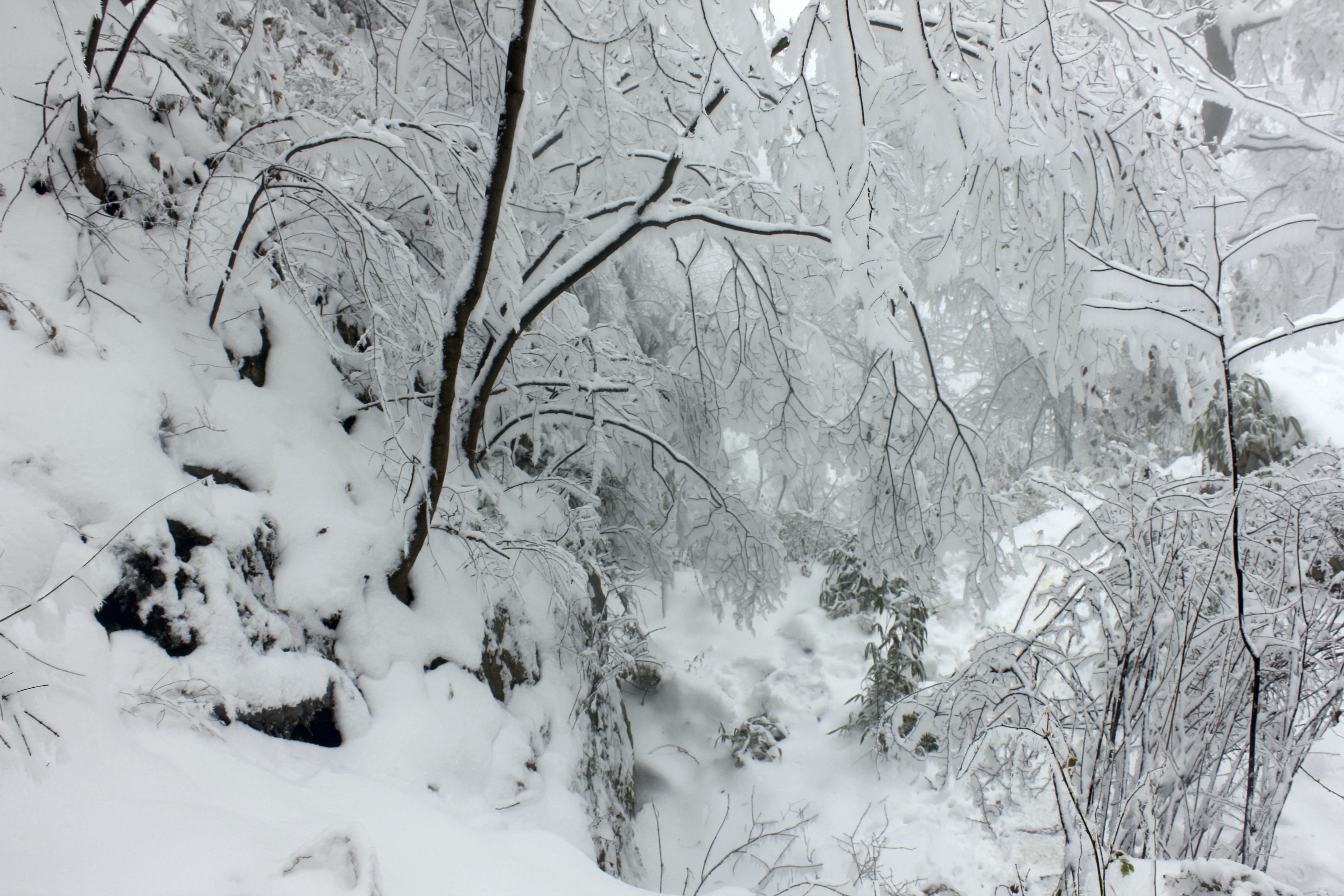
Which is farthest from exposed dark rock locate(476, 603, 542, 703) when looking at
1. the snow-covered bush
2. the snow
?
the snow

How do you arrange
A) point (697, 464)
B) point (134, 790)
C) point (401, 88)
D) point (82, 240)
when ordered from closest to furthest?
point (134, 790) → point (82, 240) → point (401, 88) → point (697, 464)

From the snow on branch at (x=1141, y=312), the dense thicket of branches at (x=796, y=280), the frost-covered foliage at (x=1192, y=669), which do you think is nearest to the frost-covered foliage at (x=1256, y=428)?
the dense thicket of branches at (x=796, y=280)

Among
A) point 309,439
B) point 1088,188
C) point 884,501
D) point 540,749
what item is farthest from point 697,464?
point 1088,188

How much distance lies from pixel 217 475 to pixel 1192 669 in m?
3.01

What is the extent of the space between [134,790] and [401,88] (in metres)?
2.19

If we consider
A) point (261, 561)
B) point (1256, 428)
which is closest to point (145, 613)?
point (261, 561)

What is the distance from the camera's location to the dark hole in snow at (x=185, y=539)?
5.86ft

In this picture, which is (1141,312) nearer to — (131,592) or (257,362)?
(131,592)

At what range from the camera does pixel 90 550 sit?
155cm

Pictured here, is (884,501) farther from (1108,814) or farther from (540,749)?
(540,749)

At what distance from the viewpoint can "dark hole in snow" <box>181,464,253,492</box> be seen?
1.96 meters

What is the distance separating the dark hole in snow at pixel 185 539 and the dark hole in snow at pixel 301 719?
50 centimetres

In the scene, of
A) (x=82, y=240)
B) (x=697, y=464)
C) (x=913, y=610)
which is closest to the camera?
(x=82, y=240)

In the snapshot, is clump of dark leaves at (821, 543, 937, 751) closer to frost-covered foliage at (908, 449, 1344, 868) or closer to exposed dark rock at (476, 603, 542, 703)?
frost-covered foliage at (908, 449, 1344, 868)
